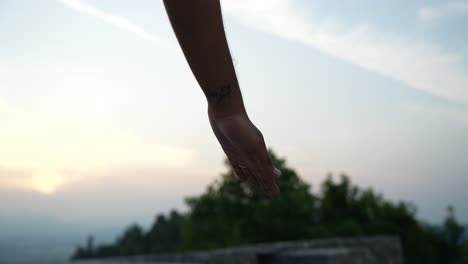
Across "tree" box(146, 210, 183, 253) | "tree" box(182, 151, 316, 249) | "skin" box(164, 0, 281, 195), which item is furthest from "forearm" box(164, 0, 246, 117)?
"tree" box(146, 210, 183, 253)

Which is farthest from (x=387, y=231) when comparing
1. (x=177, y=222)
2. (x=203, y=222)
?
(x=177, y=222)

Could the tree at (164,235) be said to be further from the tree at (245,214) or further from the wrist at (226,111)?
the wrist at (226,111)

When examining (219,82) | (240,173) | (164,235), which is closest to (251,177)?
(240,173)

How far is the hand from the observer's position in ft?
3.50

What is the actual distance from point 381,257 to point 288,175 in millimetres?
18746

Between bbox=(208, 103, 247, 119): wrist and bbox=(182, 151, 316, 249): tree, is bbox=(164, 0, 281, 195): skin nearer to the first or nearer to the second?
bbox=(208, 103, 247, 119): wrist

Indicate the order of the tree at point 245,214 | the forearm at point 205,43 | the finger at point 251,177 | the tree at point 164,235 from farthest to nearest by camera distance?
1. the tree at point 164,235
2. the tree at point 245,214
3. the finger at point 251,177
4. the forearm at point 205,43

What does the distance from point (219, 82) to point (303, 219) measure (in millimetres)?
24823

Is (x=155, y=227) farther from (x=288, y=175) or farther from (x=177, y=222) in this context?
(x=288, y=175)

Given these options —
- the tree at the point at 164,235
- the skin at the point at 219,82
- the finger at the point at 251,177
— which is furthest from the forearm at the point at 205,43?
the tree at the point at 164,235

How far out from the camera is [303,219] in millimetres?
25094

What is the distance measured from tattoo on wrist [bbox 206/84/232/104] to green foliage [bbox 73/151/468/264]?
23410 millimetres

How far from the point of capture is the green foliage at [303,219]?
24625mm

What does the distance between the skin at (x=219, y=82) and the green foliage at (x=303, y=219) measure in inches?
916
